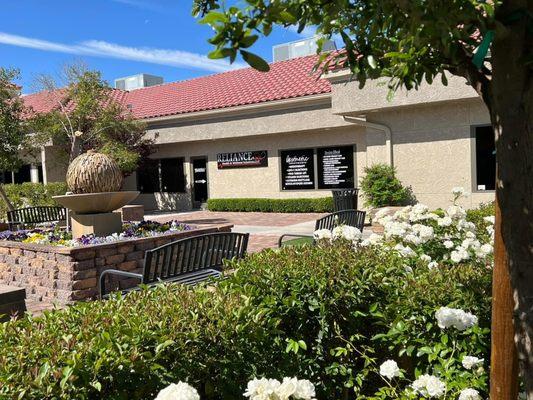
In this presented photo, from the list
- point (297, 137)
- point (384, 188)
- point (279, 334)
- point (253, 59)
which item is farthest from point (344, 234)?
point (297, 137)

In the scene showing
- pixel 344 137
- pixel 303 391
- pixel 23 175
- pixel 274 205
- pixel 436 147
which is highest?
pixel 344 137

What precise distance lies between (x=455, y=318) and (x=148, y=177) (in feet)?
76.8

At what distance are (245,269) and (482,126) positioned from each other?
42.6ft

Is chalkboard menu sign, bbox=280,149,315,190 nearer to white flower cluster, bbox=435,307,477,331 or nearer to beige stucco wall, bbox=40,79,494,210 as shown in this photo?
beige stucco wall, bbox=40,79,494,210

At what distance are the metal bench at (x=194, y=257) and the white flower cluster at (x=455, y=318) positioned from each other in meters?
3.51

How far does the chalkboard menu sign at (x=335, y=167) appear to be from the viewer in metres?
18.9

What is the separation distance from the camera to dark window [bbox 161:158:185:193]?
23.9 m

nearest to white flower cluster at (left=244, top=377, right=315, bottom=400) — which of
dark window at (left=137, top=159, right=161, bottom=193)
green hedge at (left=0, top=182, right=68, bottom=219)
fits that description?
green hedge at (left=0, top=182, right=68, bottom=219)

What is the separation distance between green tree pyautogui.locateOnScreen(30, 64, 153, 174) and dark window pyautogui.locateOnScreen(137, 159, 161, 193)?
10.6 ft

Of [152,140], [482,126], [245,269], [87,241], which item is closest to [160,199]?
[152,140]

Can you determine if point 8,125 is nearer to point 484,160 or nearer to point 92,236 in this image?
point 92,236

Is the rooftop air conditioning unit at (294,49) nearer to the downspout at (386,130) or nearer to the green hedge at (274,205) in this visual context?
the green hedge at (274,205)

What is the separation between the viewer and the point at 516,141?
1901 mm

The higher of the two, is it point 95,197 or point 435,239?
point 95,197
